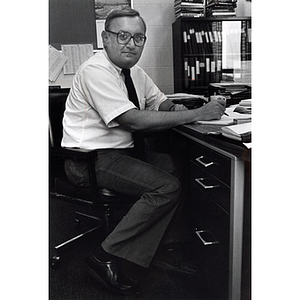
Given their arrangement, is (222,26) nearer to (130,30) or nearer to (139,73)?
(139,73)

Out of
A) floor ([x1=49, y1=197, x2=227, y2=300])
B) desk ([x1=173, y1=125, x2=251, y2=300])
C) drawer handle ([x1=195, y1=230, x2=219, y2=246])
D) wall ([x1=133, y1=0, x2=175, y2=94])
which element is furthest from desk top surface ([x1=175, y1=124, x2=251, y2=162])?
wall ([x1=133, y1=0, x2=175, y2=94])

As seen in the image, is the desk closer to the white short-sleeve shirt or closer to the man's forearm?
the man's forearm

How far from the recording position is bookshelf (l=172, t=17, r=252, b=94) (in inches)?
96.0

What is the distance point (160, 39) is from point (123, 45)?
138 cm

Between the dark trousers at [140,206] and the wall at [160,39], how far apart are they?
1.09 m

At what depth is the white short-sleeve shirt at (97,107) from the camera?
1372 millimetres

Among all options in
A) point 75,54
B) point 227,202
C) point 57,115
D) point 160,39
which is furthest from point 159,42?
point 227,202

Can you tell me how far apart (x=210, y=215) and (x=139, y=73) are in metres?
0.67

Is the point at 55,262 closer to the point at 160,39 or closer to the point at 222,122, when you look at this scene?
the point at 222,122

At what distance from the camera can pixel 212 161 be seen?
1.20 m

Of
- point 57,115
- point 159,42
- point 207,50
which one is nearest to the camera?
point 57,115

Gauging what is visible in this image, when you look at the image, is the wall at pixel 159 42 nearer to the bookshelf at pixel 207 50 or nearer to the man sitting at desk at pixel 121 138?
the bookshelf at pixel 207 50

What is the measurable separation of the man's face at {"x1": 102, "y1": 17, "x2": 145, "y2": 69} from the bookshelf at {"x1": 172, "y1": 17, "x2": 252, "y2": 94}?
3.30ft
